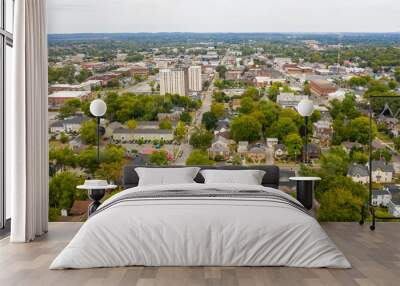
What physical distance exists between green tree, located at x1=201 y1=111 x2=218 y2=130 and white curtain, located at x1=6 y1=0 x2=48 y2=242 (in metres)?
2.50

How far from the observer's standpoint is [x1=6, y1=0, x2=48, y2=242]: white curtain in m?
6.37

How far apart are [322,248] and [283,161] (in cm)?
335

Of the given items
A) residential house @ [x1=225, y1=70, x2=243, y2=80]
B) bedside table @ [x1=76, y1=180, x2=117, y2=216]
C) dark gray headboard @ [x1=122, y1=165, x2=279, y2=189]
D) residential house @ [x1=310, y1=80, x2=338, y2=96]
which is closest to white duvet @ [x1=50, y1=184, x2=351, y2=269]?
bedside table @ [x1=76, y1=180, x2=117, y2=216]

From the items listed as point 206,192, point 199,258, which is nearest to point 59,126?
point 206,192

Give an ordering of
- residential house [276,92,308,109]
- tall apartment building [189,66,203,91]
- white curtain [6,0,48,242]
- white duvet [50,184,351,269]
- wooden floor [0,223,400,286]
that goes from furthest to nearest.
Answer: tall apartment building [189,66,203,91]
residential house [276,92,308,109]
white curtain [6,0,48,242]
white duvet [50,184,351,269]
wooden floor [0,223,400,286]

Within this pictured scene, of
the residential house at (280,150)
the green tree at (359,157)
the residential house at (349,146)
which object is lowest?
the green tree at (359,157)

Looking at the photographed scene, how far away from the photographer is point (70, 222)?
813cm

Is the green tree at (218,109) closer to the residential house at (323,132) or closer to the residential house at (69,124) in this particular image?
the residential house at (323,132)

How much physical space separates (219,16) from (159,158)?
1.99m

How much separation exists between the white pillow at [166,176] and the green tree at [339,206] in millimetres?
1845

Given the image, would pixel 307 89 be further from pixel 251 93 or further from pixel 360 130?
pixel 360 130

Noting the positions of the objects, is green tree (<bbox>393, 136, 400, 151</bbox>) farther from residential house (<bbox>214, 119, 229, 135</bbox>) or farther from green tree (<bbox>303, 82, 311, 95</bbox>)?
residential house (<bbox>214, 119, 229, 135</bbox>)

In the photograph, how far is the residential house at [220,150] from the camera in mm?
8500

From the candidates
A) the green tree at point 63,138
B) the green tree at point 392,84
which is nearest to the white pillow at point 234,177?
the green tree at point 63,138
